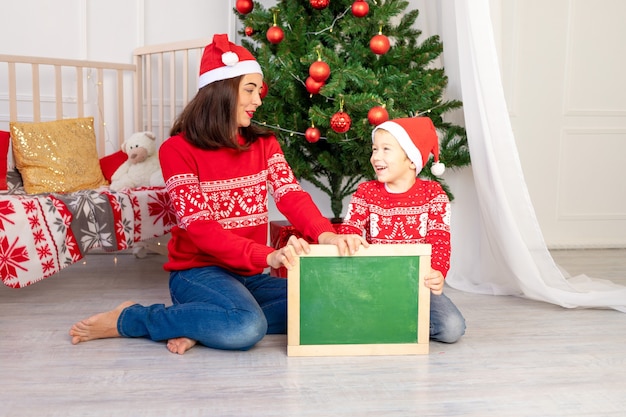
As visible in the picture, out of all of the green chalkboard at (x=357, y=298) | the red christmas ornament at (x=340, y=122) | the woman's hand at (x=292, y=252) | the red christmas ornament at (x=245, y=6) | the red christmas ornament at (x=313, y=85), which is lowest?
the green chalkboard at (x=357, y=298)

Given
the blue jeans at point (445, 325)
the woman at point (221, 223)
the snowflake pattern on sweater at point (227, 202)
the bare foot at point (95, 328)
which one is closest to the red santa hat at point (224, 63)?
the woman at point (221, 223)

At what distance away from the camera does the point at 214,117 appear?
6.48 feet

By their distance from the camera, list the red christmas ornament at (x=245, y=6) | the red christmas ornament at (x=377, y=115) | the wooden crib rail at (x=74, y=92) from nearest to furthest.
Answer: the red christmas ornament at (x=377, y=115) < the red christmas ornament at (x=245, y=6) < the wooden crib rail at (x=74, y=92)

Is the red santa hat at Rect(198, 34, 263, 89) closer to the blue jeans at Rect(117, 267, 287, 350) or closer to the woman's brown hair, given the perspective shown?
the woman's brown hair

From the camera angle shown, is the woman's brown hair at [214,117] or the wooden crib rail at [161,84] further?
the wooden crib rail at [161,84]

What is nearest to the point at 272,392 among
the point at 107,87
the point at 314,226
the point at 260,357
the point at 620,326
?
the point at 260,357

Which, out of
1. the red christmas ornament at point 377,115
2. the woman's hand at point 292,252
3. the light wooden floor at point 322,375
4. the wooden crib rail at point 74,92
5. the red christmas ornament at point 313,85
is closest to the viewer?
the light wooden floor at point 322,375

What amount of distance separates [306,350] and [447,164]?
0.99 metres

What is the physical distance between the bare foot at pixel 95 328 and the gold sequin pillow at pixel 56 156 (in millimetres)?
1048

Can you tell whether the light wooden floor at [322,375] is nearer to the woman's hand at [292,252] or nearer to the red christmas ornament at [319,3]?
the woman's hand at [292,252]

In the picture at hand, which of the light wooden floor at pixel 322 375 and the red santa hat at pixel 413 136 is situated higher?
the red santa hat at pixel 413 136

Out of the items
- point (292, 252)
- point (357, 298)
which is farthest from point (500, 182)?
point (292, 252)

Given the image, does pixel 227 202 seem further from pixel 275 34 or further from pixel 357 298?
pixel 275 34

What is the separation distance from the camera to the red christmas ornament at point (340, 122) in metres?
2.23
